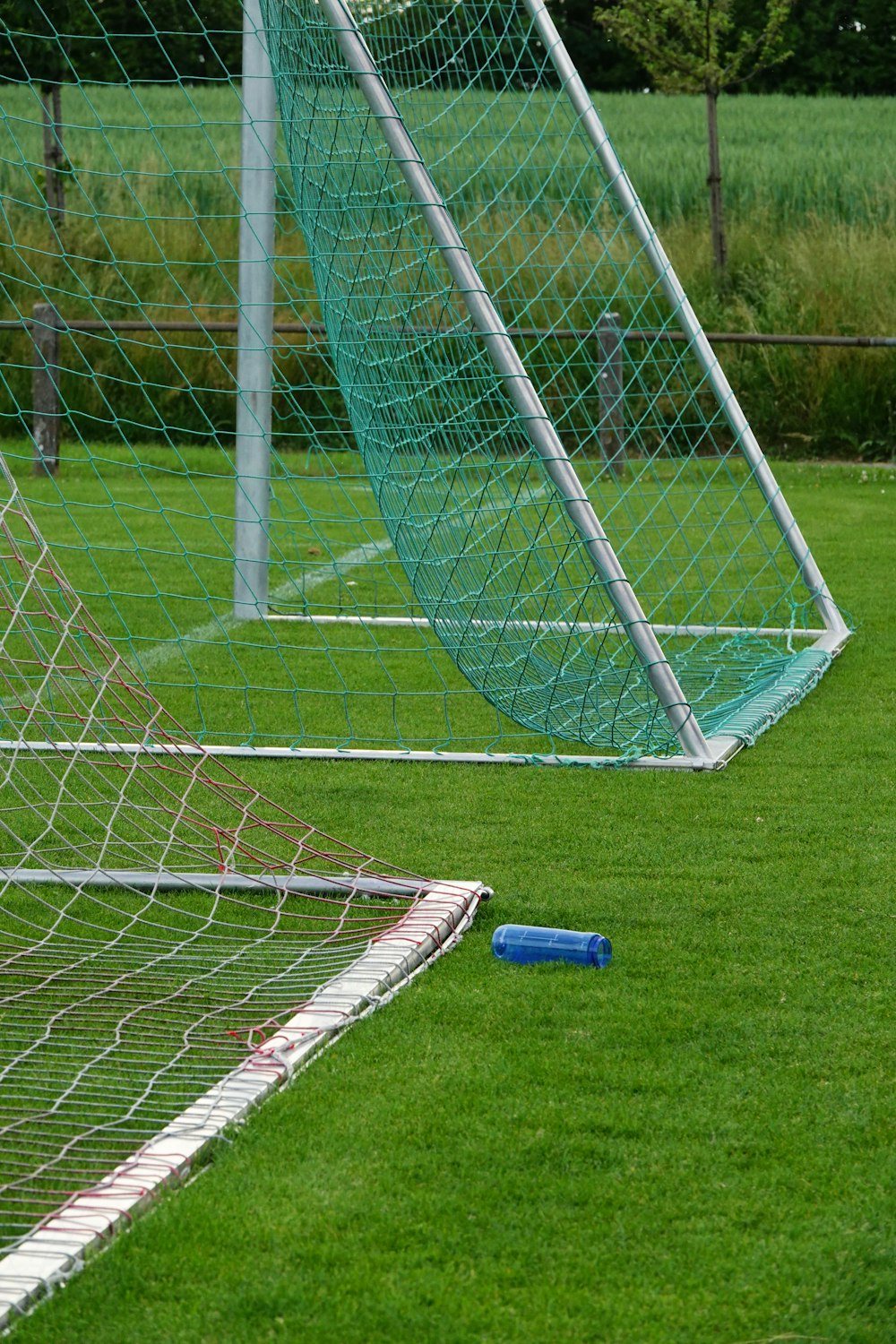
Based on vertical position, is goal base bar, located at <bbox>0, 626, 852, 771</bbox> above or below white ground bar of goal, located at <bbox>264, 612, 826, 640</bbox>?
above

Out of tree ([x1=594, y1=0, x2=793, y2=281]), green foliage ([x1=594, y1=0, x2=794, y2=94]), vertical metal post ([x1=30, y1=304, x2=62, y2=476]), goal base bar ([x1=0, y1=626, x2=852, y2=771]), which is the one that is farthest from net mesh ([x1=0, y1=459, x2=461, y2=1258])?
green foliage ([x1=594, y1=0, x2=794, y2=94])

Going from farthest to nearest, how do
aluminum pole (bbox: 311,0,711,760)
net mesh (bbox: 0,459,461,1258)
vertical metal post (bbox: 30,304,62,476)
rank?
1. vertical metal post (bbox: 30,304,62,476)
2. aluminum pole (bbox: 311,0,711,760)
3. net mesh (bbox: 0,459,461,1258)

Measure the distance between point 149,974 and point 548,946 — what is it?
0.74 meters

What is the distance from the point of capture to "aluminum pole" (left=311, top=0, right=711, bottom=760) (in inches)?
173

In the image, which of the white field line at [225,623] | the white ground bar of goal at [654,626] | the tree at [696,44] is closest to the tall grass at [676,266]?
the tree at [696,44]

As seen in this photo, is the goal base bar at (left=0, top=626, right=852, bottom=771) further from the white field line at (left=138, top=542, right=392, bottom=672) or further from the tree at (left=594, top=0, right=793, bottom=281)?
the tree at (left=594, top=0, right=793, bottom=281)

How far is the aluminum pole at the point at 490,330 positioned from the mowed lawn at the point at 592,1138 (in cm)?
66

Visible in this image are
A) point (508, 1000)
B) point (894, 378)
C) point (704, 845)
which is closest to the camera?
point (508, 1000)

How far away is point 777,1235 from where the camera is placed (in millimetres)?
2188

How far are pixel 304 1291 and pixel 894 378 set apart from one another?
1077 centimetres

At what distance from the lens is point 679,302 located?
5.98 meters

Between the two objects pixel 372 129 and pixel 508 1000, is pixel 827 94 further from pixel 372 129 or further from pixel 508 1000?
pixel 508 1000

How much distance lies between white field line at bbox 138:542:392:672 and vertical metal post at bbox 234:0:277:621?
0.21 metres

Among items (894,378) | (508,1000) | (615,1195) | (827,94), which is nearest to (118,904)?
(508,1000)
